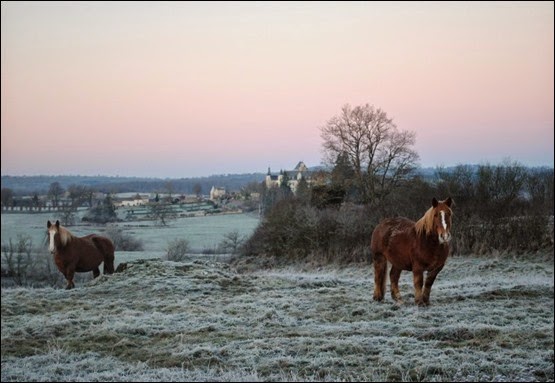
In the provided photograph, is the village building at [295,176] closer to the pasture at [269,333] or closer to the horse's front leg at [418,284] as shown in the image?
the pasture at [269,333]

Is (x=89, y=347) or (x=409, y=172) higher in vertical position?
(x=409, y=172)

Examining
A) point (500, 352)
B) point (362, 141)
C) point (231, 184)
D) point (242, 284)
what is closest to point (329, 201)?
point (362, 141)

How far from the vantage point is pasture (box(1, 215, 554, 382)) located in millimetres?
5219

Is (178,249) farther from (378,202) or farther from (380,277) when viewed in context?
(380,277)

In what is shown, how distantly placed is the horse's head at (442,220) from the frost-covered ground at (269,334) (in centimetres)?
129

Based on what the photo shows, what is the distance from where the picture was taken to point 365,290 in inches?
455

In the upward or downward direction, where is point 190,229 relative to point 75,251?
downward

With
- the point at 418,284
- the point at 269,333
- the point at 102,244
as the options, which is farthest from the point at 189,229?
the point at 269,333

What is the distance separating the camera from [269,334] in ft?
23.0

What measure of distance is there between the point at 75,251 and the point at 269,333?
731 cm

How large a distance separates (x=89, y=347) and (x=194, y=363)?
65.8 inches

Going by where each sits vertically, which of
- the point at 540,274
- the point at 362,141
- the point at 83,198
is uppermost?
the point at 362,141

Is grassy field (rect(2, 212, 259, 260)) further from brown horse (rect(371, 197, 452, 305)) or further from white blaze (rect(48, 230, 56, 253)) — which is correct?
brown horse (rect(371, 197, 452, 305))

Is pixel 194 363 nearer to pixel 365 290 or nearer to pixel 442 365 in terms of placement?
pixel 442 365
